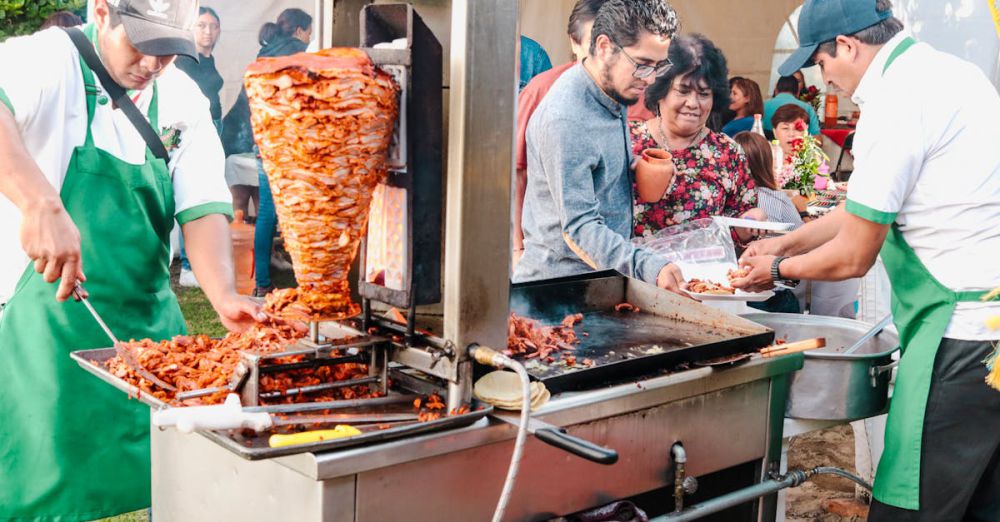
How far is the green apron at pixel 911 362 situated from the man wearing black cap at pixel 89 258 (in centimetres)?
193

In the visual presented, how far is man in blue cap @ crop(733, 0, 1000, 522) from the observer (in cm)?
265

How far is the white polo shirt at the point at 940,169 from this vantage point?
104 inches

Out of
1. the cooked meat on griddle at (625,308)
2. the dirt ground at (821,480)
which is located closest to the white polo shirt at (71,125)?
the cooked meat on griddle at (625,308)

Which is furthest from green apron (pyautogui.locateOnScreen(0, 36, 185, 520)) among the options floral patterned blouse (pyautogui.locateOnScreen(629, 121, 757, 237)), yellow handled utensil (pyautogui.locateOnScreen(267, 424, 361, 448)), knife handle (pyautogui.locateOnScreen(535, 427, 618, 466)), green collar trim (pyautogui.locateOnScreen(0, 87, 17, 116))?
floral patterned blouse (pyautogui.locateOnScreen(629, 121, 757, 237))

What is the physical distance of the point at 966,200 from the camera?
8.78 ft

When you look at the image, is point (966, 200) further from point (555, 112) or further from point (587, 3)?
point (587, 3)

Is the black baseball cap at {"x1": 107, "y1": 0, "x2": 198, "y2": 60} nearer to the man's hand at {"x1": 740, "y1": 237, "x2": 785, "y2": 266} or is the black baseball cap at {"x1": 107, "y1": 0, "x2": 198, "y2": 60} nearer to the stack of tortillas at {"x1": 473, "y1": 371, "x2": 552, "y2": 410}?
the stack of tortillas at {"x1": 473, "y1": 371, "x2": 552, "y2": 410}

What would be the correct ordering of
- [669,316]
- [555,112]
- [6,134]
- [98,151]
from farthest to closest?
[555,112]
[669,316]
[98,151]
[6,134]

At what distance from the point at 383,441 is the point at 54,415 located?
1.41 m

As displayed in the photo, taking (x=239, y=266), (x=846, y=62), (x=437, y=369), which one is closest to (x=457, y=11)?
(x=437, y=369)

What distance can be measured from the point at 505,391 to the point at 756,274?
1.58m

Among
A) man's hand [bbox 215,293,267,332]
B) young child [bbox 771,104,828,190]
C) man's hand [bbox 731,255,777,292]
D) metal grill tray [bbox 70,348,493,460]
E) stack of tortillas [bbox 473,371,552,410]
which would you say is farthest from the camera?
young child [bbox 771,104,828,190]

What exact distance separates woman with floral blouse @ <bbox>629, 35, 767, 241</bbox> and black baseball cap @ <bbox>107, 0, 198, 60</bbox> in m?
2.23

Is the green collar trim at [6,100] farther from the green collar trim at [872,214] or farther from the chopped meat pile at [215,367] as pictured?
the green collar trim at [872,214]
